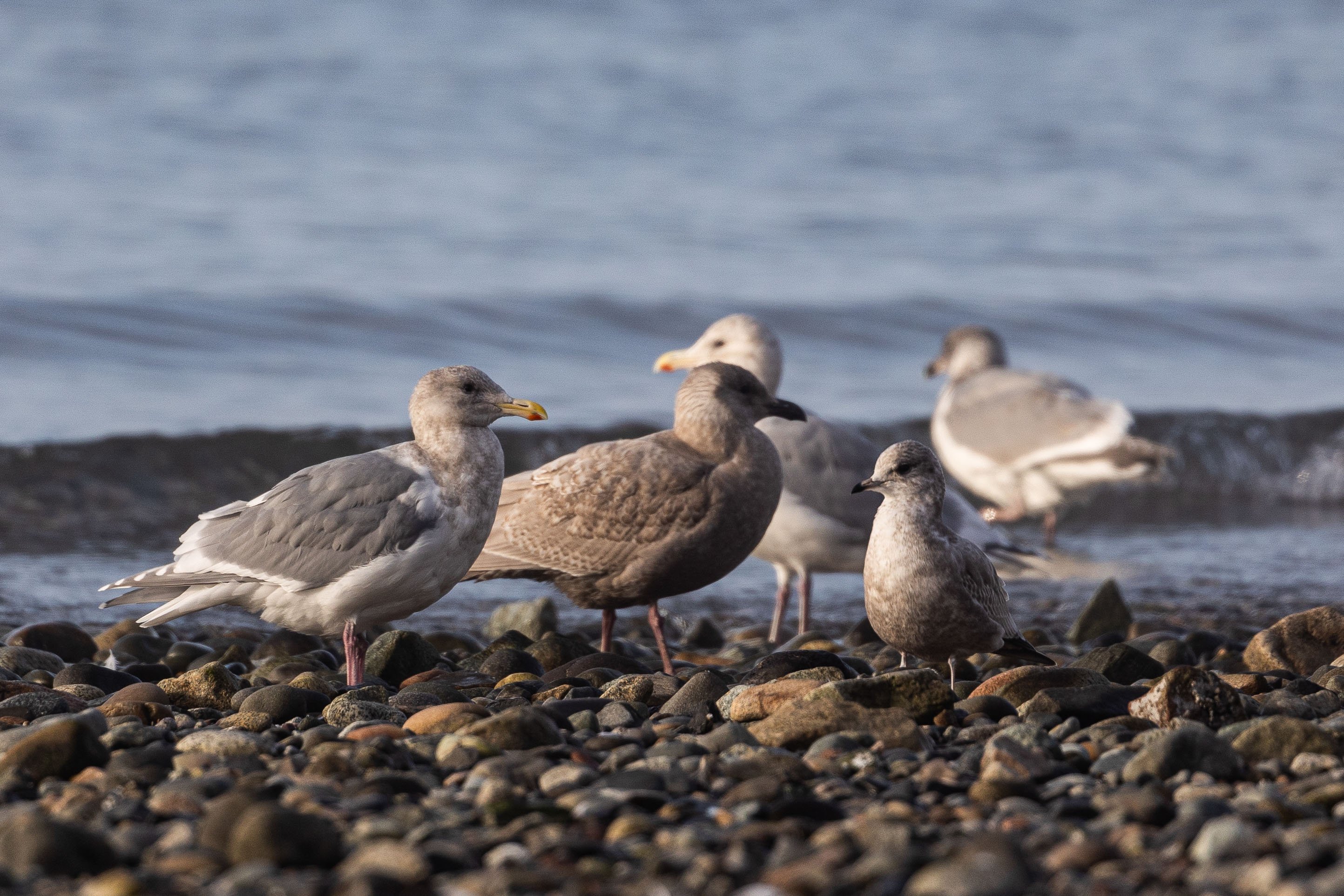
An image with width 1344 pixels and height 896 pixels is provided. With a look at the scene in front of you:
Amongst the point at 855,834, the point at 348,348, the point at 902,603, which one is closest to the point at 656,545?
the point at 902,603

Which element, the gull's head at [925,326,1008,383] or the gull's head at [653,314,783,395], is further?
the gull's head at [925,326,1008,383]

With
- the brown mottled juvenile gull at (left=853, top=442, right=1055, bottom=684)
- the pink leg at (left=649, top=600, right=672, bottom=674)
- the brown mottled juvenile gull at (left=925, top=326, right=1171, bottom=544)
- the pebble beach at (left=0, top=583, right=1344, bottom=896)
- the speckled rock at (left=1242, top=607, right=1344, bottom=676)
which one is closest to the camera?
the pebble beach at (left=0, top=583, right=1344, bottom=896)

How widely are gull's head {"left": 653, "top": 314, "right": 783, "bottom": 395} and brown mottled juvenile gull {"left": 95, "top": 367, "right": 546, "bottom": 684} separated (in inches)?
92.6

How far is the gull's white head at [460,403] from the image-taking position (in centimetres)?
505

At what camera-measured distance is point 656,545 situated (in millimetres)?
5539

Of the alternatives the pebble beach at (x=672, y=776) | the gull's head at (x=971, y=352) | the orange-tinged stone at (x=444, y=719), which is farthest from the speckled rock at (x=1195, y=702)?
the gull's head at (x=971, y=352)

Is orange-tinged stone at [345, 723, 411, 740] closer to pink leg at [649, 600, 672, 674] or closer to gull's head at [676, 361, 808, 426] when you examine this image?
pink leg at [649, 600, 672, 674]

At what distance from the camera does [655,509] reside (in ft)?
18.2

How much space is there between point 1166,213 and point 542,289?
9.21 meters

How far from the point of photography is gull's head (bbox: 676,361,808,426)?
576 cm

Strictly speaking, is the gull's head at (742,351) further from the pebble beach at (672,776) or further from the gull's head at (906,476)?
the gull's head at (906,476)

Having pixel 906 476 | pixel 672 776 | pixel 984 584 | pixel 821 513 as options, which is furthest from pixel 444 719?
pixel 821 513

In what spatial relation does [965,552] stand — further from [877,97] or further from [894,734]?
[877,97]

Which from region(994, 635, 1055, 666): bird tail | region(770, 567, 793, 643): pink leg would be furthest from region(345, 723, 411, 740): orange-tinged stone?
region(770, 567, 793, 643): pink leg
